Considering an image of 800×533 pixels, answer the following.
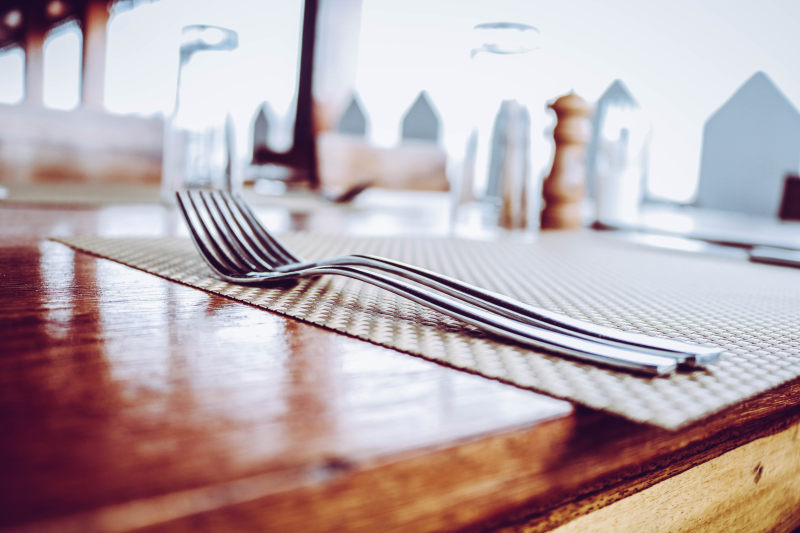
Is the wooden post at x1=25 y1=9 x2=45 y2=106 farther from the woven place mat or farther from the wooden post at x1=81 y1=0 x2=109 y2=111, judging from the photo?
the woven place mat

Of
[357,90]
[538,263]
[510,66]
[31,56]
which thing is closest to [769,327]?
[538,263]

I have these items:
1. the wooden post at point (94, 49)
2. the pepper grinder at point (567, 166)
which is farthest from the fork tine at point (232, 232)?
the wooden post at point (94, 49)

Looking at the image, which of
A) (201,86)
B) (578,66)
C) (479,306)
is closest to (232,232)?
(479,306)

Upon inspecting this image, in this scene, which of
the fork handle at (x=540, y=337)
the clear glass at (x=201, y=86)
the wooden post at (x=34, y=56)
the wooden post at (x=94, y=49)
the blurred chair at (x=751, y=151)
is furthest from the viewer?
the wooden post at (x=34, y=56)

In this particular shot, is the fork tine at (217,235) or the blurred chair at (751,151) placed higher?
the blurred chair at (751,151)

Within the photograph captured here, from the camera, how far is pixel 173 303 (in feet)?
1.05

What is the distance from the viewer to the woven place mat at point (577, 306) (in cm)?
22

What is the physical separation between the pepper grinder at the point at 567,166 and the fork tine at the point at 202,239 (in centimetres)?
85

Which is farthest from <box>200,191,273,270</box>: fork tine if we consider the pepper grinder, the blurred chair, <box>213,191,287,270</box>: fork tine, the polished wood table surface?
the blurred chair

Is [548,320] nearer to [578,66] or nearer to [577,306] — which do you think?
[577,306]

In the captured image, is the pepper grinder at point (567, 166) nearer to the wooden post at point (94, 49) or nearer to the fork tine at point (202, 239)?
the fork tine at point (202, 239)

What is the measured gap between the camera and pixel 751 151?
269 centimetres

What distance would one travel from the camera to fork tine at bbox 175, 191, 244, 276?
40 cm

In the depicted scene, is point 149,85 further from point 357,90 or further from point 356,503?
point 357,90
